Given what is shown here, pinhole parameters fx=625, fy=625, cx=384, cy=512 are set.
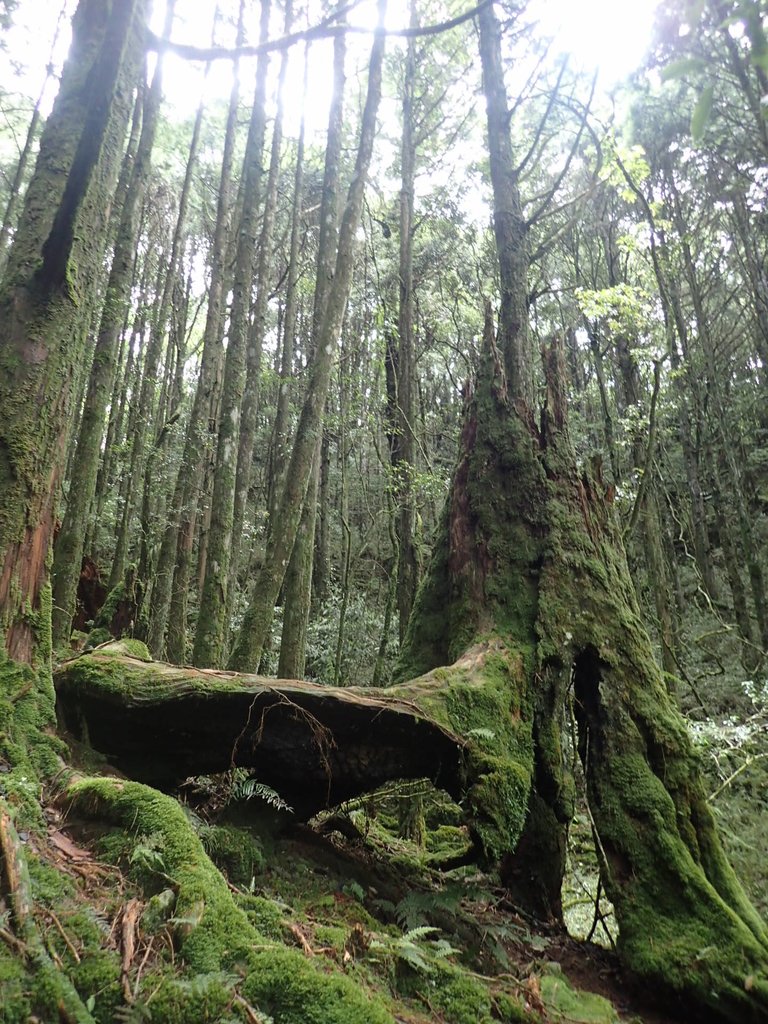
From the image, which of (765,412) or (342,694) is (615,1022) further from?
(765,412)

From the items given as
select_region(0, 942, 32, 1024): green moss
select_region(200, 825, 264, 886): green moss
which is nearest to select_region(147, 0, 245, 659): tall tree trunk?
select_region(200, 825, 264, 886): green moss

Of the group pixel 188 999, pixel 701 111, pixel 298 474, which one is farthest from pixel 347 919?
pixel 298 474

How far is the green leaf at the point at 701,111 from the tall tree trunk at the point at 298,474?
20.0 feet

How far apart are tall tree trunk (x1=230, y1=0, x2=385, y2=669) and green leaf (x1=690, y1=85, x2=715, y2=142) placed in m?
6.11

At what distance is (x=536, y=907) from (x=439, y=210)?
17.7 metres

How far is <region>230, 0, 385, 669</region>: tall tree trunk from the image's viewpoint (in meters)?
7.31

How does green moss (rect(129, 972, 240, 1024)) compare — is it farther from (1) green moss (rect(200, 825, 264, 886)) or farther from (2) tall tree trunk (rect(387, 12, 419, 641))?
(2) tall tree trunk (rect(387, 12, 419, 641))

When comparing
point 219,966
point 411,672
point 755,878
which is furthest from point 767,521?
point 219,966

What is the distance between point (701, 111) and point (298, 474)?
6262mm

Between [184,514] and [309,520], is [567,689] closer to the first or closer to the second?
[309,520]

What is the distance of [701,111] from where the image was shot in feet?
5.64

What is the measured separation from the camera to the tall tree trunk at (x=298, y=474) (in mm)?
7309

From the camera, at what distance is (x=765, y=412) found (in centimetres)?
2266

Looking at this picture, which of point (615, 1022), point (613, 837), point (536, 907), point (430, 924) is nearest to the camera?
point (615, 1022)
